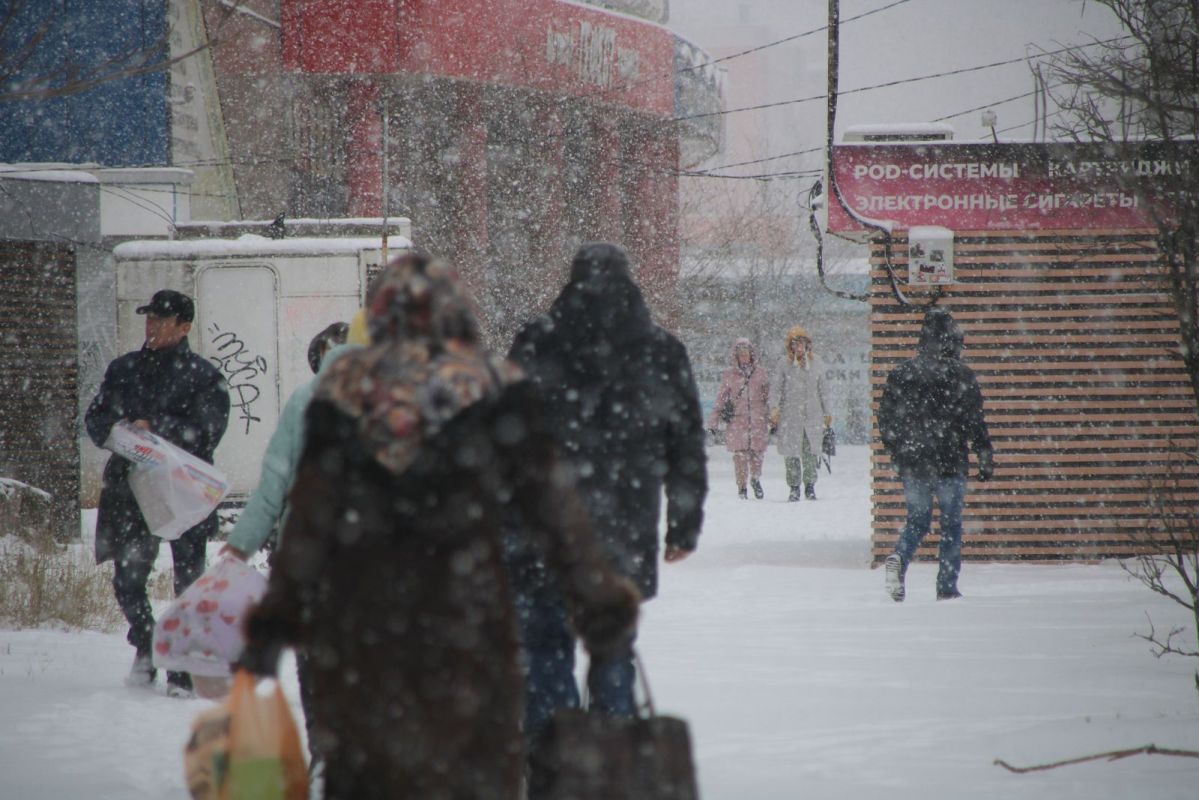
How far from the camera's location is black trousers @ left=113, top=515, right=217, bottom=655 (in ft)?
22.3

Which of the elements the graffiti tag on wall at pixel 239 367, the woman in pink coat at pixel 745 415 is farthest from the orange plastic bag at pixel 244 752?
the woman in pink coat at pixel 745 415

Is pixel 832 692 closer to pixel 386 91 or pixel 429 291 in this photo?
pixel 429 291

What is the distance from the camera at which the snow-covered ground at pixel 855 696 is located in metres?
4.95

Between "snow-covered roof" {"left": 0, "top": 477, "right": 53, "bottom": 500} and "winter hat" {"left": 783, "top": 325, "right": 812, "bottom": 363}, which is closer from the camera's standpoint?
"snow-covered roof" {"left": 0, "top": 477, "right": 53, "bottom": 500}

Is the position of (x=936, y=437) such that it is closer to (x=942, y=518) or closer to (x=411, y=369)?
(x=942, y=518)

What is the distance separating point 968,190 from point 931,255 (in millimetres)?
652

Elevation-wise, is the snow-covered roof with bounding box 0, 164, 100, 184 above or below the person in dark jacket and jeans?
above

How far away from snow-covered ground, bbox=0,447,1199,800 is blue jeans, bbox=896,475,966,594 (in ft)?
0.84

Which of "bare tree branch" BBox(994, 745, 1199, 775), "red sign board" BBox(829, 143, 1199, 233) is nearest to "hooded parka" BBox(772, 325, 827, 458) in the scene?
"red sign board" BBox(829, 143, 1199, 233)

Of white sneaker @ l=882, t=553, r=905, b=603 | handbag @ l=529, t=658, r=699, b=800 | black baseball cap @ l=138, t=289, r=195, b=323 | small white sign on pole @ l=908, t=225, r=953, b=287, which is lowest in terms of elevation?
white sneaker @ l=882, t=553, r=905, b=603

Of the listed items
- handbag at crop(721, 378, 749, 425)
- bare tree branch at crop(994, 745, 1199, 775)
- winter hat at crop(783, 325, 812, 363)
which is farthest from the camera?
handbag at crop(721, 378, 749, 425)

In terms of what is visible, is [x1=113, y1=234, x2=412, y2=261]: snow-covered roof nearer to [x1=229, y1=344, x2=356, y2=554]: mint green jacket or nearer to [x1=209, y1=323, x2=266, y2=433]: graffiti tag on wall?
[x1=209, y1=323, x2=266, y2=433]: graffiti tag on wall

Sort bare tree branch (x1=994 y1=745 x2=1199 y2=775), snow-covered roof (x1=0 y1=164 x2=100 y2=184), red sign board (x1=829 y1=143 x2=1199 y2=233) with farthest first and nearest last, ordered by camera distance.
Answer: snow-covered roof (x1=0 y1=164 x2=100 y2=184) → red sign board (x1=829 y1=143 x2=1199 y2=233) → bare tree branch (x1=994 y1=745 x2=1199 y2=775)

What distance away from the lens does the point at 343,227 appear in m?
16.2
